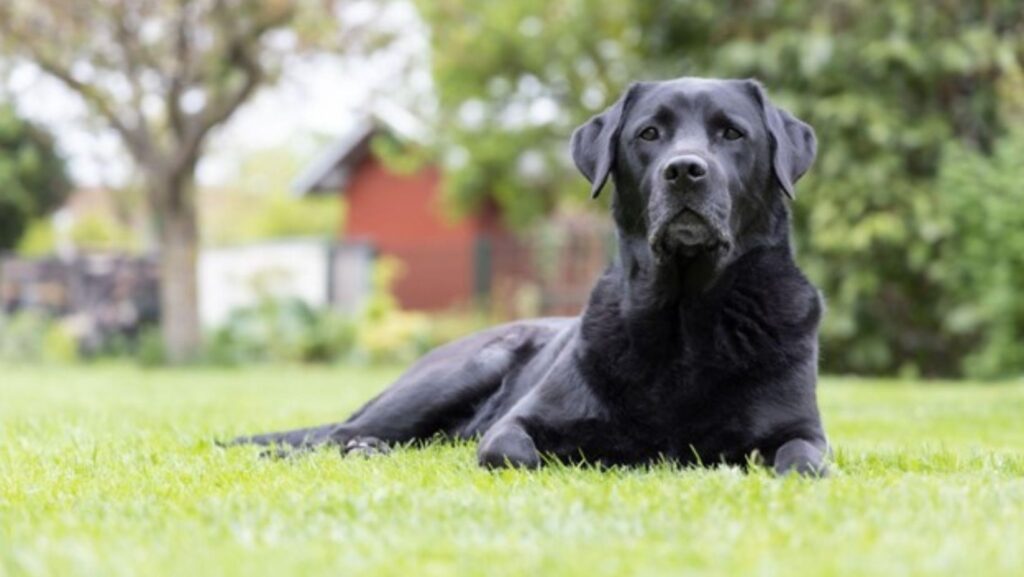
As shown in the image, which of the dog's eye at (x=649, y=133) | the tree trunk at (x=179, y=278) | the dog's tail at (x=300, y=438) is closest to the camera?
the dog's eye at (x=649, y=133)

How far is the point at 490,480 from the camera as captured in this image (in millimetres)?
4043

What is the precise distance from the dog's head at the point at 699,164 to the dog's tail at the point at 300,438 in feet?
5.03

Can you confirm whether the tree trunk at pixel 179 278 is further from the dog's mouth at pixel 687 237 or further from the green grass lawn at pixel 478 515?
the dog's mouth at pixel 687 237

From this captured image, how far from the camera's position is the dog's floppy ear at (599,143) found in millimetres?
4730

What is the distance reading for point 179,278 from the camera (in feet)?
60.2

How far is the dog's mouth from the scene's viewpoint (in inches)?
170

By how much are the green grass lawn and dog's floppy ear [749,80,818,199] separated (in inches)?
39.3

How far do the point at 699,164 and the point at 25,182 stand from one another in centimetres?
3001

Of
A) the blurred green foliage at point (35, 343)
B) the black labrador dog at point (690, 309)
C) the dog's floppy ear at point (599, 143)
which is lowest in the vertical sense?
the blurred green foliage at point (35, 343)

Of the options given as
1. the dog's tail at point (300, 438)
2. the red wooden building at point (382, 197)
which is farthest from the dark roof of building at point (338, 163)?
the dog's tail at point (300, 438)

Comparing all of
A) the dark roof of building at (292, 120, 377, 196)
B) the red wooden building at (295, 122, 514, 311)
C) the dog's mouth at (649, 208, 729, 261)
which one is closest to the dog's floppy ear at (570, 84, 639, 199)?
the dog's mouth at (649, 208, 729, 261)

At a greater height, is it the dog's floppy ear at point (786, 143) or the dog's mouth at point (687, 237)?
the dog's floppy ear at point (786, 143)

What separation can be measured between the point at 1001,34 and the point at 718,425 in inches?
486

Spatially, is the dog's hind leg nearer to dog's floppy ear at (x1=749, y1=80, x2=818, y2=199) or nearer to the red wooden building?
dog's floppy ear at (x1=749, y1=80, x2=818, y2=199)
